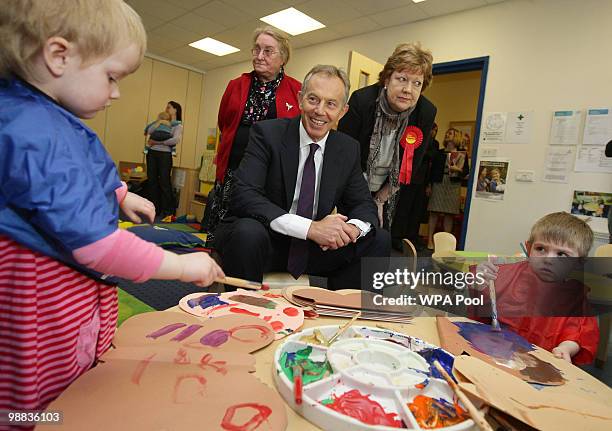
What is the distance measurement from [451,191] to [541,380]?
4.40 m

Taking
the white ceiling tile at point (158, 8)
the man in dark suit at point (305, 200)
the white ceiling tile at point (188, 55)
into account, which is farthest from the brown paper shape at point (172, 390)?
the white ceiling tile at point (188, 55)

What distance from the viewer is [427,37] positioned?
3.87 metres

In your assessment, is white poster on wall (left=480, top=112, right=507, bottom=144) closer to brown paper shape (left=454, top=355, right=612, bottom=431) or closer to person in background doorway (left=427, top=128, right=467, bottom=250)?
person in background doorway (left=427, top=128, right=467, bottom=250)

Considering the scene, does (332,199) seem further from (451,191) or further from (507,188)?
(451,191)

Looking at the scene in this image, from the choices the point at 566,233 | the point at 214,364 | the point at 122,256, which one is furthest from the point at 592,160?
the point at 122,256

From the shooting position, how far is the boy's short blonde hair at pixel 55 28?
0.49 meters

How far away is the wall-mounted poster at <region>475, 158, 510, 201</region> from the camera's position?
3332 millimetres

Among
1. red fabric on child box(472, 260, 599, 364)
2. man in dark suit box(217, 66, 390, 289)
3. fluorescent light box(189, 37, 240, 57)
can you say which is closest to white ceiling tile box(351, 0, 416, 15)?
fluorescent light box(189, 37, 240, 57)

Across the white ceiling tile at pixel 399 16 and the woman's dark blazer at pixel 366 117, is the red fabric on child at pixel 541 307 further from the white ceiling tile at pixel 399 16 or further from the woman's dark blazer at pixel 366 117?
the white ceiling tile at pixel 399 16

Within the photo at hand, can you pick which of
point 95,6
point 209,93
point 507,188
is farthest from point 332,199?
point 209,93

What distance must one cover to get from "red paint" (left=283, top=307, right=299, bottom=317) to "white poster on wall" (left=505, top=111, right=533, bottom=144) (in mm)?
3055

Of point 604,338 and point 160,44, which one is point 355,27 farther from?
point 604,338

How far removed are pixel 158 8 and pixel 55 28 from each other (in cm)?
472

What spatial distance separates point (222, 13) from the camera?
4.38 meters
